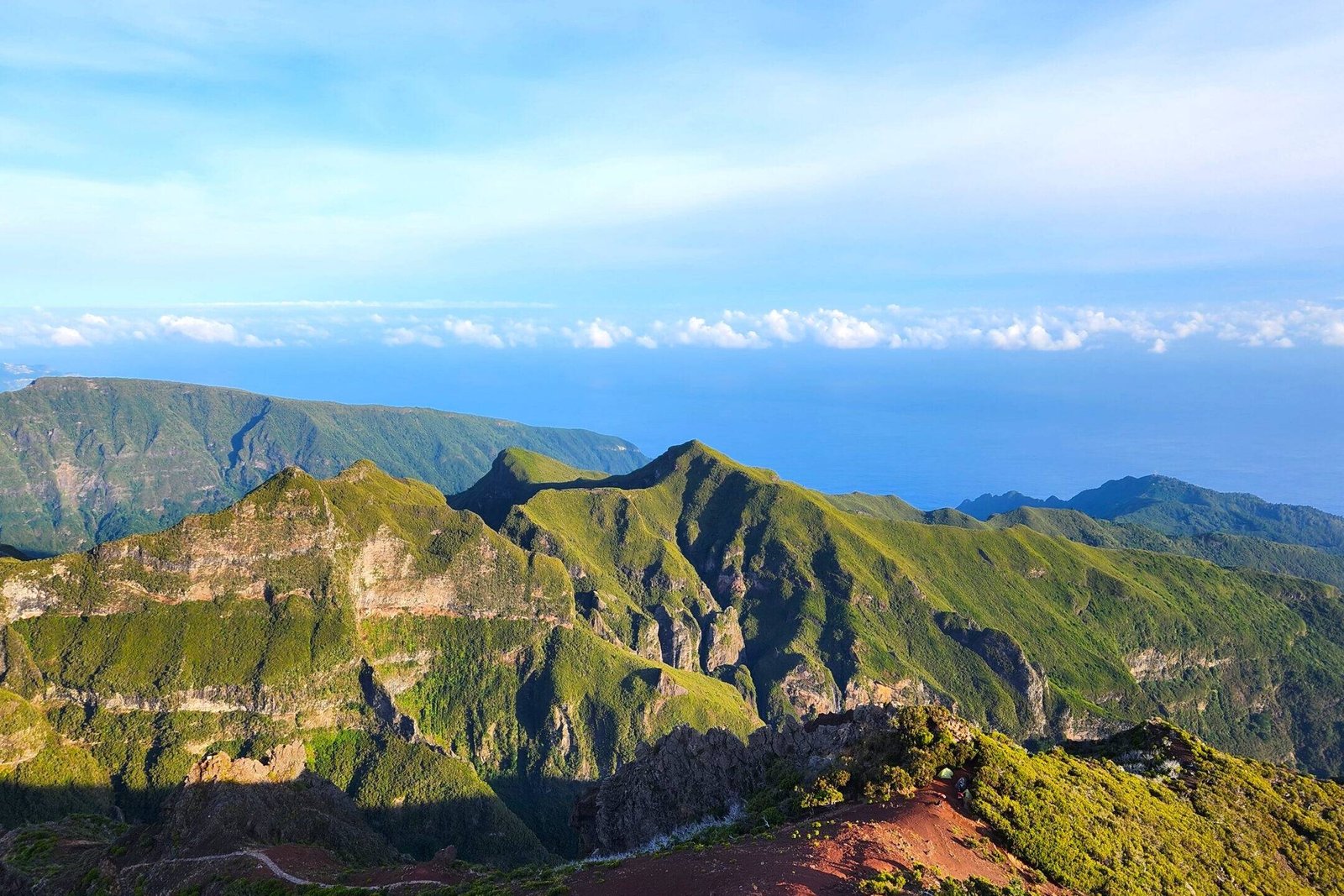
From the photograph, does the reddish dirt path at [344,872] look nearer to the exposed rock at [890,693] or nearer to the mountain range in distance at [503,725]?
the mountain range in distance at [503,725]

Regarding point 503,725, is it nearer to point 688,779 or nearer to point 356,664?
point 356,664

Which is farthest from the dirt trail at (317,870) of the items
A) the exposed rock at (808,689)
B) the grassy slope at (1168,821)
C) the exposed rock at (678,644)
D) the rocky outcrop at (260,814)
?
the exposed rock at (808,689)

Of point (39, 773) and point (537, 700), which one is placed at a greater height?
point (39, 773)

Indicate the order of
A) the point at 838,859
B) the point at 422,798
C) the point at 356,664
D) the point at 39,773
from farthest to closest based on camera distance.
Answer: the point at 356,664, the point at 422,798, the point at 39,773, the point at 838,859

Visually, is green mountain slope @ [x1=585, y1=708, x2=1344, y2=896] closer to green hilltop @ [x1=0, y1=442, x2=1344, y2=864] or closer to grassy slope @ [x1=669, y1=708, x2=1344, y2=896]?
grassy slope @ [x1=669, y1=708, x2=1344, y2=896]

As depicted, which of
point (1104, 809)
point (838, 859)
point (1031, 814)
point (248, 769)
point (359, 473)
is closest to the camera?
point (838, 859)

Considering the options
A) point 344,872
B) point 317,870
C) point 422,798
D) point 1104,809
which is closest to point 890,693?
point 422,798
